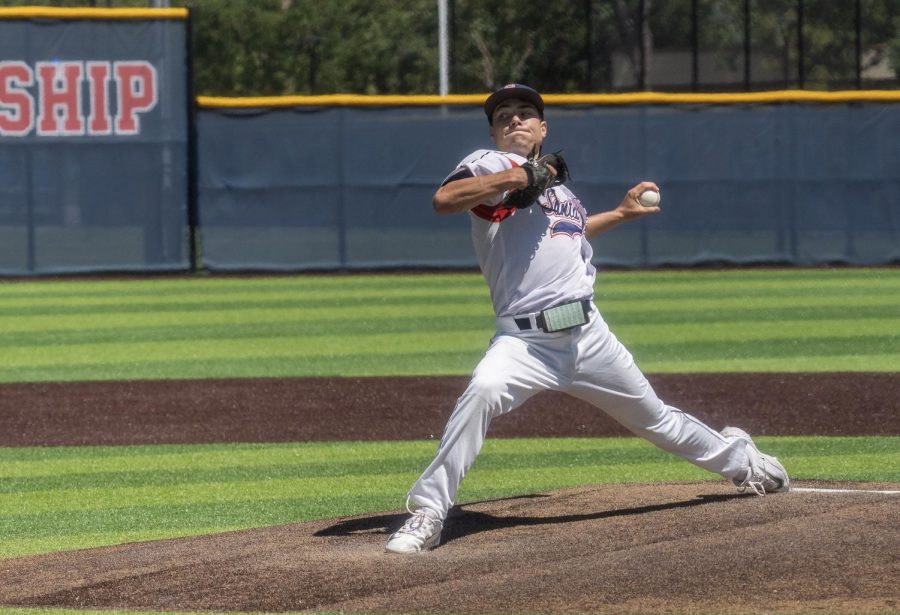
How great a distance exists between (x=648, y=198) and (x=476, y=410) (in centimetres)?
131

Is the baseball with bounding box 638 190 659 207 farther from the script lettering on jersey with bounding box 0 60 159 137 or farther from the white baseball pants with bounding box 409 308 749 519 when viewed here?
the script lettering on jersey with bounding box 0 60 159 137

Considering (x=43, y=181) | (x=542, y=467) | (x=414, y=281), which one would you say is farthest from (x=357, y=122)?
(x=542, y=467)

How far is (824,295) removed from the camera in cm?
1644

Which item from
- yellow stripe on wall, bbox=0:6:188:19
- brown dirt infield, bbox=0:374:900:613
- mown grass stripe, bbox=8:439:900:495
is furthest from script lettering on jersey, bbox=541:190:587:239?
yellow stripe on wall, bbox=0:6:188:19

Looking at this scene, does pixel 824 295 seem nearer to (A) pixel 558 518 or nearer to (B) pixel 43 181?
(B) pixel 43 181

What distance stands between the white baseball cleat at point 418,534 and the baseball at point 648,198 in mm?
1623

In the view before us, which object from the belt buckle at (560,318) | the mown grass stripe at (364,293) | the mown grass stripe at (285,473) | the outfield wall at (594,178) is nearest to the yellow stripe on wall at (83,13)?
the outfield wall at (594,178)

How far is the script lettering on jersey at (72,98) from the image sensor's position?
18.7 meters

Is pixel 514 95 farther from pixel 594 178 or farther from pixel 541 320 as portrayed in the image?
pixel 594 178

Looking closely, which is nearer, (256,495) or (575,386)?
(575,386)

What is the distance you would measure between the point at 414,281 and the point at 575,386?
1316cm

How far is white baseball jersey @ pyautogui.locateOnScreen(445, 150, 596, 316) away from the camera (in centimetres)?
545

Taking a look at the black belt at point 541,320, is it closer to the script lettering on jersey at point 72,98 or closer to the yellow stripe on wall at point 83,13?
the script lettering on jersey at point 72,98

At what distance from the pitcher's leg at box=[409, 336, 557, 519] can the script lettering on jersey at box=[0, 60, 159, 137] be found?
14.4 m
